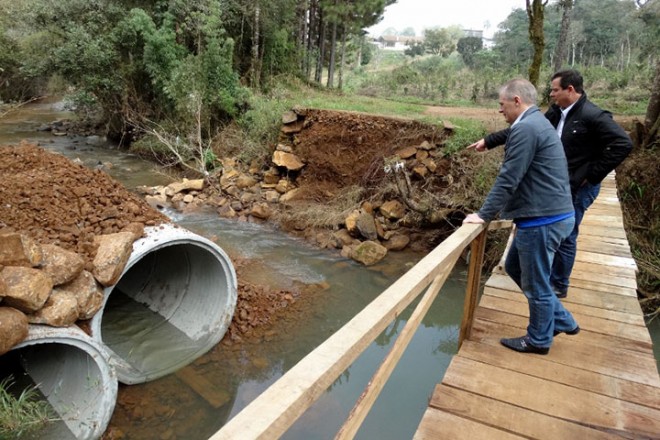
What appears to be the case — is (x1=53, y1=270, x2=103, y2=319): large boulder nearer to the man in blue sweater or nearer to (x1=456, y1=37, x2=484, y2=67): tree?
the man in blue sweater

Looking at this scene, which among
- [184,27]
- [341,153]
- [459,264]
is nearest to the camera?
[459,264]

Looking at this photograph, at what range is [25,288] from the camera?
Answer: 347cm

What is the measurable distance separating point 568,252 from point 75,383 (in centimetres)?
445

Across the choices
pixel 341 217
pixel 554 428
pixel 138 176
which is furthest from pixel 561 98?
pixel 138 176

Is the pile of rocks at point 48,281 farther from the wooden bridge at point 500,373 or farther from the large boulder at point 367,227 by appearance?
the large boulder at point 367,227

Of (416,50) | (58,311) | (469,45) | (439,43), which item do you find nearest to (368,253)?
(58,311)

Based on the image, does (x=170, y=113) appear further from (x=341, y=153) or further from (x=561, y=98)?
(x=561, y=98)

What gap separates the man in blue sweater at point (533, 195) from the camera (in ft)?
8.23

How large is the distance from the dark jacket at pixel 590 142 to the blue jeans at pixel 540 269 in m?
0.83

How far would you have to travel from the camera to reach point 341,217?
350 inches

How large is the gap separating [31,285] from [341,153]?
767 centimetres

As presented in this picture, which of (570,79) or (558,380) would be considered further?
(570,79)

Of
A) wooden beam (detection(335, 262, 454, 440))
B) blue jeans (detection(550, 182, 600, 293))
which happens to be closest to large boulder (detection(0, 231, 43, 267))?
wooden beam (detection(335, 262, 454, 440))

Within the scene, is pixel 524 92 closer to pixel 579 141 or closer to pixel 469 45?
pixel 579 141
